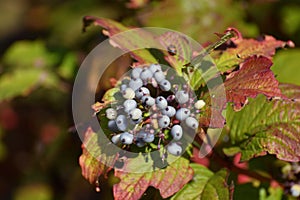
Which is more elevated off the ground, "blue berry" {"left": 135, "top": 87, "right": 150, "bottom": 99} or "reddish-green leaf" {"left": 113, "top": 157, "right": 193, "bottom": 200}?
"blue berry" {"left": 135, "top": 87, "right": 150, "bottom": 99}

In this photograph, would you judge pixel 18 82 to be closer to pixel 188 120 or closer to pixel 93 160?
pixel 93 160

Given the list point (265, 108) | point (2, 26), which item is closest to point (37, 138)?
point (2, 26)

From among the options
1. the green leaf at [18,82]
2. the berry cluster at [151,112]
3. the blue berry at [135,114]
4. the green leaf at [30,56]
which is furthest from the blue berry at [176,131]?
the green leaf at [30,56]

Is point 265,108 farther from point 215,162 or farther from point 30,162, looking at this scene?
point 30,162

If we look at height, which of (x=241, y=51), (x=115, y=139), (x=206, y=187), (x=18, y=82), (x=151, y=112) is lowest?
(x=18, y=82)

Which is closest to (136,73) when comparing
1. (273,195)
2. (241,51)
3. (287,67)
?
(241,51)

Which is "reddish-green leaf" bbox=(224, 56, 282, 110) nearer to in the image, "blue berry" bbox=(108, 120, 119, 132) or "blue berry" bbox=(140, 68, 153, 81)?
"blue berry" bbox=(140, 68, 153, 81)

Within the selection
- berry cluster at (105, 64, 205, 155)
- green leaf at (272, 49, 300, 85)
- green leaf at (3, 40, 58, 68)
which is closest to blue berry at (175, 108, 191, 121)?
berry cluster at (105, 64, 205, 155)
